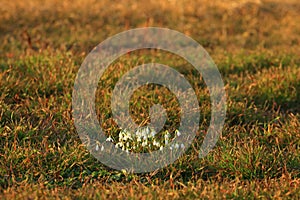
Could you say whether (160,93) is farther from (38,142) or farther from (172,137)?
(38,142)

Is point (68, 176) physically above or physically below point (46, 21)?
below

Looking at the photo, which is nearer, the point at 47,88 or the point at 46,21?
the point at 47,88

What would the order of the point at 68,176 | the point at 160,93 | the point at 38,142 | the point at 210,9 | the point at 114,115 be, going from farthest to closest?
the point at 210,9 → the point at 160,93 → the point at 114,115 → the point at 38,142 → the point at 68,176

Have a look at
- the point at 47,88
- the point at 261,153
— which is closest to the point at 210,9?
the point at 47,88

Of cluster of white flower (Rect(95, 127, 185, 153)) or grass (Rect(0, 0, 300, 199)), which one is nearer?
grass (Rect(0, 0, 300, 199))

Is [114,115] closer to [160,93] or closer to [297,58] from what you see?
[160,93]

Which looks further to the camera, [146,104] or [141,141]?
[146,104]

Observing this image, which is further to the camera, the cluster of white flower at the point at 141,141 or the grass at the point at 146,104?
the cluster of white flower at the point at 141,141

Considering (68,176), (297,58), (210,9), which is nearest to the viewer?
(68,176)
